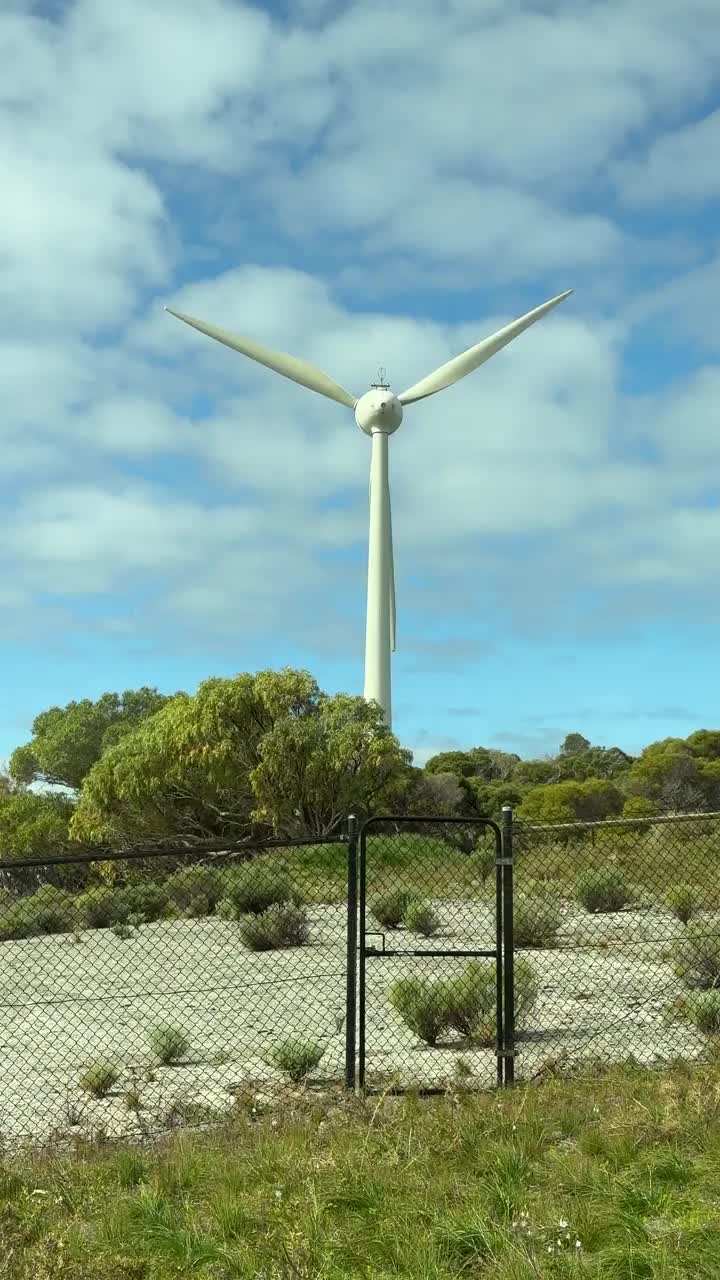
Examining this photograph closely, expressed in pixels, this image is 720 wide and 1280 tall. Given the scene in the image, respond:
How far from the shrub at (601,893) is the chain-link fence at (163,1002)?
3.89 m

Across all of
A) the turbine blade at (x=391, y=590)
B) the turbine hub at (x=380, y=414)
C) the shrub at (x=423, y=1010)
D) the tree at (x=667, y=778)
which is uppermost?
the turbine hub at (x=380, y=414)

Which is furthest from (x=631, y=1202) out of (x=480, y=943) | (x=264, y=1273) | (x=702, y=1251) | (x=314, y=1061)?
(x=480, y=943)

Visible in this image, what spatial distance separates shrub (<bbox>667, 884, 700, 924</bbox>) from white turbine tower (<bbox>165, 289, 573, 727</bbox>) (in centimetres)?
2989

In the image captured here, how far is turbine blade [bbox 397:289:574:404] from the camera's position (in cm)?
4797

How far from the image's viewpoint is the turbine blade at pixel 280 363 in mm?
47812

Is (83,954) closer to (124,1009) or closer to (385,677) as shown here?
(124,1009)

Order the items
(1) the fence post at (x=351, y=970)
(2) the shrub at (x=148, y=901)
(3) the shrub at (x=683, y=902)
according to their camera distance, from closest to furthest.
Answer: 1. (1) the fence post at (x=351, y=970)
2. (3) the shrub at (x=683, y=902)
3. (2) the shrub at (x=148, y=901)

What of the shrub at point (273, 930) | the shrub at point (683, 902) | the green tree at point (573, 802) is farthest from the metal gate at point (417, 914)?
the green tree at point (573, 802)

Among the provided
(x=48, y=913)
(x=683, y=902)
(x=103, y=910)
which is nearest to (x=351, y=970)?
(x=683, y=902)

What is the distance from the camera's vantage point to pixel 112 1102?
34.5ft

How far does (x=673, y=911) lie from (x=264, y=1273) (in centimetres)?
1420

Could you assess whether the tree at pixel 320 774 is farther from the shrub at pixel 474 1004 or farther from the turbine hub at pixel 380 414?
the shrub at pixel 474 1004

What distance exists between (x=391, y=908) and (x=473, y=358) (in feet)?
106

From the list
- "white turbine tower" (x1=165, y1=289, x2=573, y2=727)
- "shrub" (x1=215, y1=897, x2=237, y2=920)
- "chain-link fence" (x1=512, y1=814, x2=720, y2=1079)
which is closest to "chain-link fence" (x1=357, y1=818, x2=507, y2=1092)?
"chain-link fence" (x1=512, y1=814, x2=720, y2=1079)
